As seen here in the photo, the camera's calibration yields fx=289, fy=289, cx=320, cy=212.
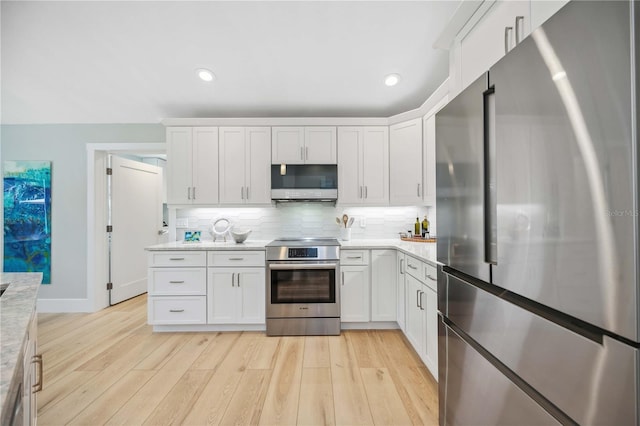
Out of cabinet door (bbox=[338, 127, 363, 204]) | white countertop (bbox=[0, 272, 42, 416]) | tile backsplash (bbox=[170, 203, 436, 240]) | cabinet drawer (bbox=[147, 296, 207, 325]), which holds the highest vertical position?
cabinet door (bbox=[338, 127, 363, 204])

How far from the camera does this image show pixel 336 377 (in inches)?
85.7

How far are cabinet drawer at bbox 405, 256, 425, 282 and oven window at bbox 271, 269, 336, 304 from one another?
778 mm

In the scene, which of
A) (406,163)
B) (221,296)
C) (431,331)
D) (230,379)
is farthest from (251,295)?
(406,163)

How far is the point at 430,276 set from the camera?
2.06 meters

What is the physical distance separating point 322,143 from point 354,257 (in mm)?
1365

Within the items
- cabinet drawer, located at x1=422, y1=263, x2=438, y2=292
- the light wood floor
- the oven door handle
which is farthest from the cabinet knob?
the oven door handle

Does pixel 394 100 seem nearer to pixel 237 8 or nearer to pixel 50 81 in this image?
pixel 237 8

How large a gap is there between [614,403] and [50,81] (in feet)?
15.4

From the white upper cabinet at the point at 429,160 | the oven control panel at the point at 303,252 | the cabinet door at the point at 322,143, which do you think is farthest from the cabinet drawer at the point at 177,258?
the white upper cabinet at the point at 429,160

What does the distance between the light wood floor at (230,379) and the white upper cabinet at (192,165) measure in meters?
1.52

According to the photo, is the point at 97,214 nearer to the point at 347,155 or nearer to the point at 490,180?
the point at 347,155

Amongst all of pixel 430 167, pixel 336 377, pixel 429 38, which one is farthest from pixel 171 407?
pixel 429 38

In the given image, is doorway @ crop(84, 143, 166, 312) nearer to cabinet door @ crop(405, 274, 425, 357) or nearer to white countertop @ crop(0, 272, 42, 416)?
white countertop @ crop(0, 272, 42, 416)

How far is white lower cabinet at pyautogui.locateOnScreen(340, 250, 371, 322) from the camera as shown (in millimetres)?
3045
